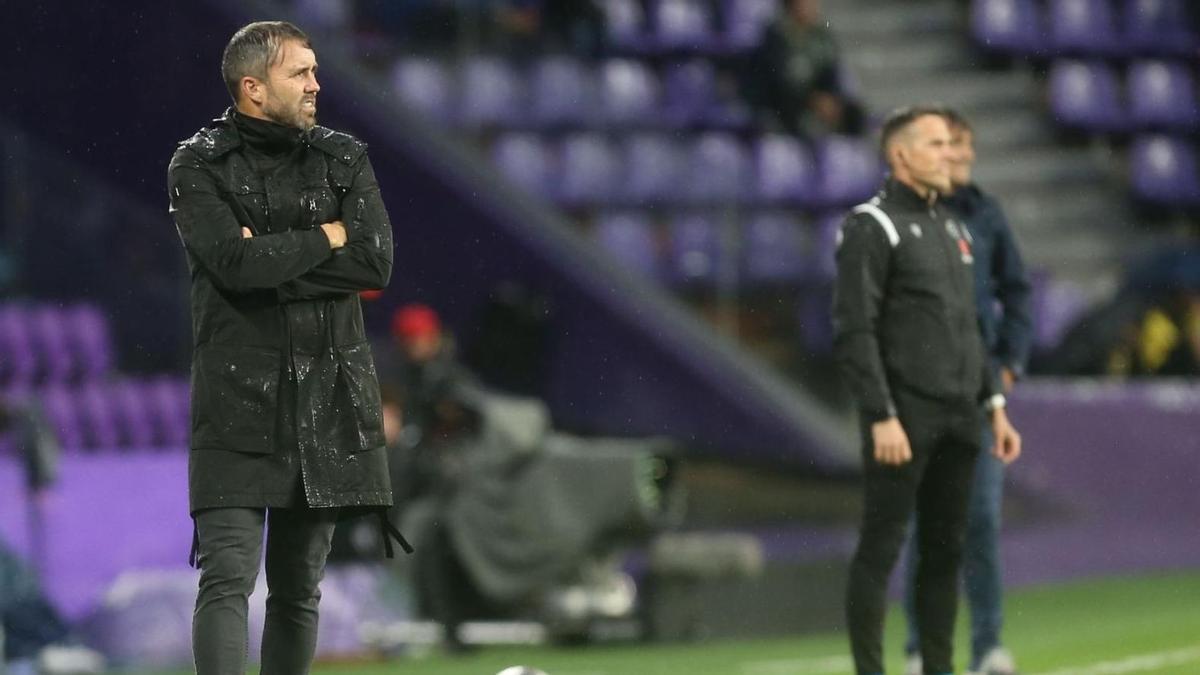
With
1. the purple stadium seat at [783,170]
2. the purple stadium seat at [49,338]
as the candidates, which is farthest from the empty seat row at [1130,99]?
the purple stadium seat at [49,338]

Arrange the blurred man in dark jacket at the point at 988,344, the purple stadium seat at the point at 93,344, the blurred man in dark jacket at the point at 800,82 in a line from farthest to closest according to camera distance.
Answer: the blurred man in dark jacket at the point at 800,82, the purple stadium seat at the point at 93,344, the blurred man in dark jacket at the point at 988,344

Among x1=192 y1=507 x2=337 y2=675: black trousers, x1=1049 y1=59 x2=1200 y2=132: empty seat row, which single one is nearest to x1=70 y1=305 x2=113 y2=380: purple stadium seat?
x1=192 y1=507 x2=337 y2=675: black trousers

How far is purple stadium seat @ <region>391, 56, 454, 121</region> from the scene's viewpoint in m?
12.5

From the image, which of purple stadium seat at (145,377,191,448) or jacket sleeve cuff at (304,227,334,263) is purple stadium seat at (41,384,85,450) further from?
jacket sleeve cuff at (304,227,334,263)

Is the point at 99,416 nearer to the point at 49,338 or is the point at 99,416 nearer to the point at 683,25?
the point at 49,338

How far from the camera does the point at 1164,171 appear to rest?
15.4 metres

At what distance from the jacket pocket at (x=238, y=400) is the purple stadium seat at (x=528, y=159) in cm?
827

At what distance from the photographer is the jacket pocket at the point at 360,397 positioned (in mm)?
4801

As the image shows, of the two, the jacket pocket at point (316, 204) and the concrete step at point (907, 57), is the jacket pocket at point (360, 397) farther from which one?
the concrete step at point (907, 57)

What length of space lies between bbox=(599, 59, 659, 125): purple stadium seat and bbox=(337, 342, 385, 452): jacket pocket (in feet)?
26.5

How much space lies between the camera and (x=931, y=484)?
6418 mm

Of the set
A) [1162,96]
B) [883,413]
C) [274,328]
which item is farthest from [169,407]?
[1162,96]

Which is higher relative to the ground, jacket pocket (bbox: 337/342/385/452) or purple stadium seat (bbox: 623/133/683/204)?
purple stadium seat (bbox: 623/133/683/204)

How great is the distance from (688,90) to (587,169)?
4.39 ft
